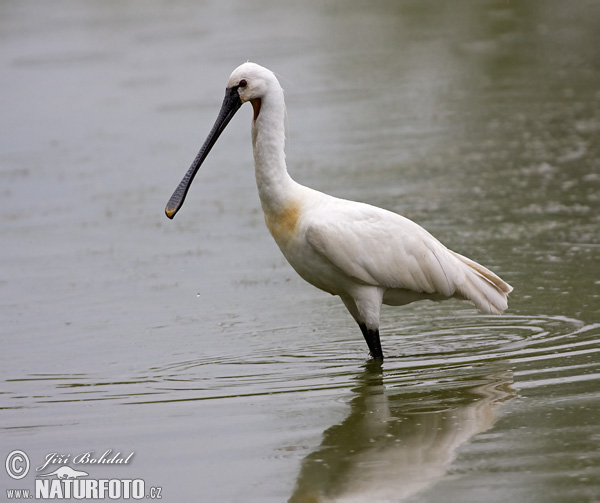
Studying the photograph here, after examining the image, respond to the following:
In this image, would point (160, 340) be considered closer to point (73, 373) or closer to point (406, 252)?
point (73, 373)

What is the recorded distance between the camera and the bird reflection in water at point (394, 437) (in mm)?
5723

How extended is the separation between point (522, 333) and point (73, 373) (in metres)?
3.11

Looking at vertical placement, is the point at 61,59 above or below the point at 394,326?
above

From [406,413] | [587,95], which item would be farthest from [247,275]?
[587,95]

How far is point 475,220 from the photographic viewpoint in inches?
457

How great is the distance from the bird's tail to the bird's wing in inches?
4.5

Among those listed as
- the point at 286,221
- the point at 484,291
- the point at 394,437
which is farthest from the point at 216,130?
the point at 394,437

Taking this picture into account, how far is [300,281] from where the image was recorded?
10398 millimetres

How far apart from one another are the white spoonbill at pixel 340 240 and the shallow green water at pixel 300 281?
1.41ft

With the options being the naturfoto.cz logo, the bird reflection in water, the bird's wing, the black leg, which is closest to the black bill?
the bird's wing

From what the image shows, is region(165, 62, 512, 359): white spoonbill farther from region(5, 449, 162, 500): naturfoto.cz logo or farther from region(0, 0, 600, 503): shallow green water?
region(5, 449, 162, 500): naturfoto.cz logo

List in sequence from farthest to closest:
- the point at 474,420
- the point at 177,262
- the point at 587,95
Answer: the point at 587,95 < the point at 177,262 < the point at 474,420

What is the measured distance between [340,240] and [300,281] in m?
2.70

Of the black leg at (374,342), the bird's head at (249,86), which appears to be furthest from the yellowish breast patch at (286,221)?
the black leg at (374,342)
